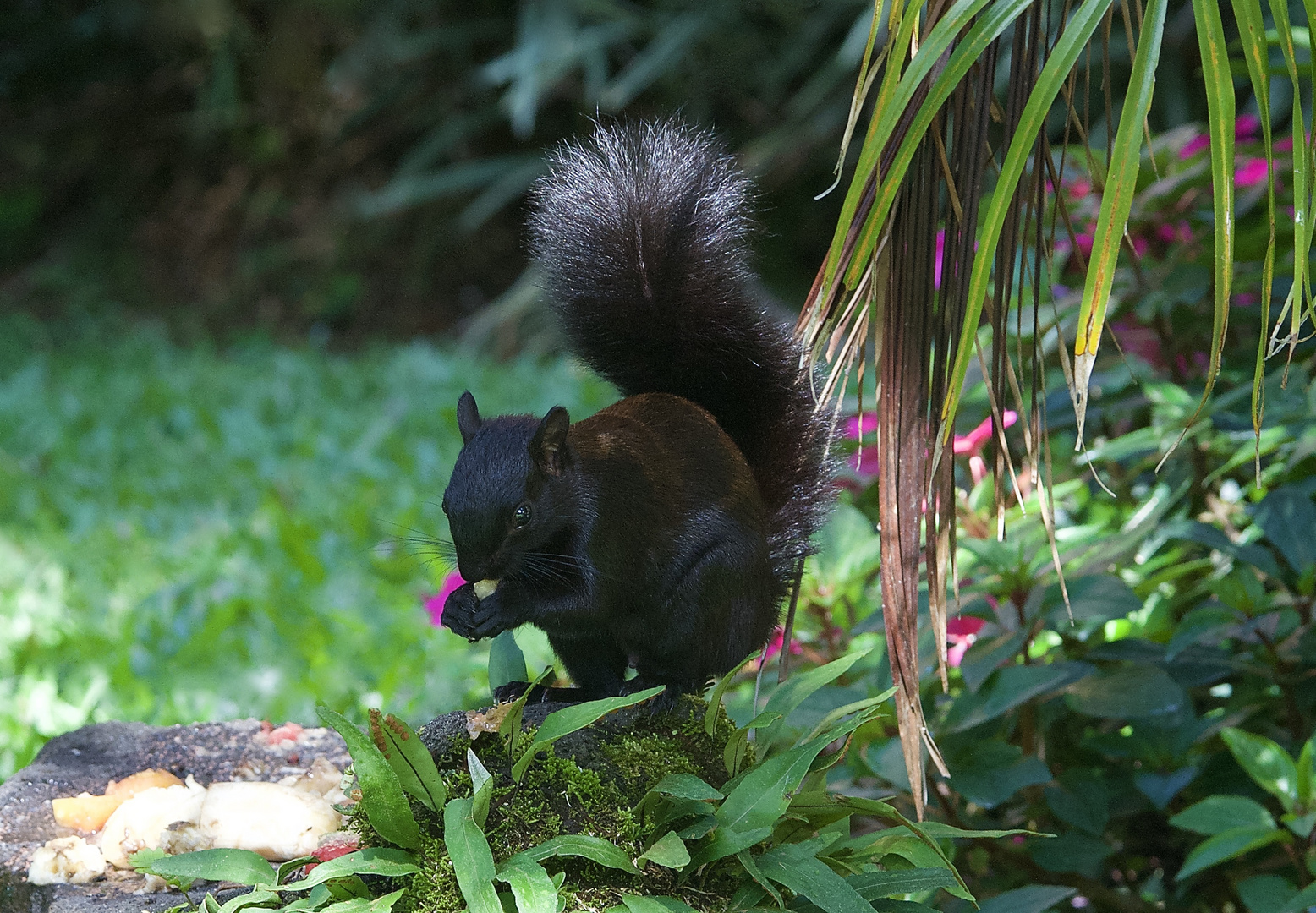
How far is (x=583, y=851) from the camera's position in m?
1.39

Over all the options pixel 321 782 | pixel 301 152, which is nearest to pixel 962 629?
pixel 321 782

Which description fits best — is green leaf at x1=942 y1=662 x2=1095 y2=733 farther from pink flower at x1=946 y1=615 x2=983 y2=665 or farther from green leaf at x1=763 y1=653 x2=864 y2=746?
green leaf at x1=763 y1=653 x2=864 y2=746

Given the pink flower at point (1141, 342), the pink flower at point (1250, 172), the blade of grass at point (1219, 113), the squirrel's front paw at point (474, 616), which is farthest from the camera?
the pink flower at point (1141, 342)

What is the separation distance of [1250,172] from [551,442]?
2.00 metres

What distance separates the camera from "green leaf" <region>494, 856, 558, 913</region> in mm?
1298

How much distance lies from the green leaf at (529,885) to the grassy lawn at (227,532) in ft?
3.34

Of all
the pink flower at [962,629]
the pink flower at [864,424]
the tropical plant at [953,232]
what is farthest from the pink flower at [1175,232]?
the tropical plant at [953,232]

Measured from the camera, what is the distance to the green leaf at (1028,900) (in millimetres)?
1722

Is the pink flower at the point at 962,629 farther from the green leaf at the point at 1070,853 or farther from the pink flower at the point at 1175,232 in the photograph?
the pink flower at the point at 1175,232

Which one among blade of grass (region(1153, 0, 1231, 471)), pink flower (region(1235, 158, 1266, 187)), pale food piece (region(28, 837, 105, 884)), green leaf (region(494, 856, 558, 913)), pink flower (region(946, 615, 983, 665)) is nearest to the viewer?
blade of grass (region(1153, 0, 1231, 471))

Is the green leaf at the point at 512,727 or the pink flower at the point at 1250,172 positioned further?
the pink flower at the point at 1250,172

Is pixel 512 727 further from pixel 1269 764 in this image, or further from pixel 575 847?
pixel 1269 764

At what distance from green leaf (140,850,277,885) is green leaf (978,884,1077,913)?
0.93 m

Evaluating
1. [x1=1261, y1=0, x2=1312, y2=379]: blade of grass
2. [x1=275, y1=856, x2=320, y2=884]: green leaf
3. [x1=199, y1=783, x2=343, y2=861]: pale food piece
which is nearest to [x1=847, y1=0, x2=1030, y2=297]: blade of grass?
[x1=1261, y1=0, x2=1312, y2=379]: blade of grass
